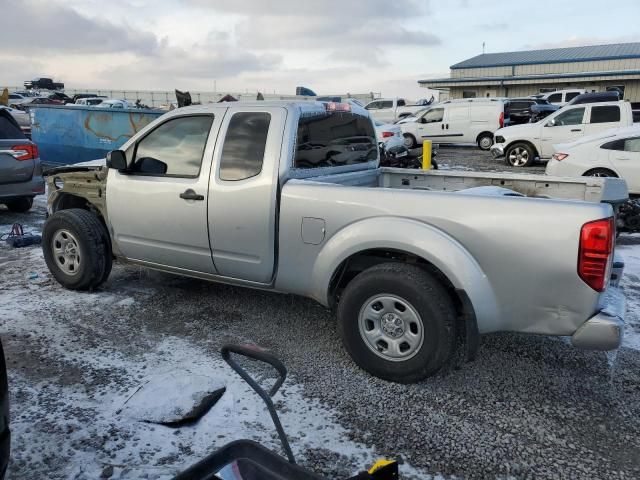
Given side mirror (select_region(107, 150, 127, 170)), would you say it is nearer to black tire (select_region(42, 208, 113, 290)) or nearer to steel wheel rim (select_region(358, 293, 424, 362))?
black tire (select_region(42, 208, 113, 290))

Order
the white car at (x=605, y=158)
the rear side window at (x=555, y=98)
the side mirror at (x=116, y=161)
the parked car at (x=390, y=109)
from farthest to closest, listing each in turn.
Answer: the rear side window at (x=555, y=98) → the parked car at (x=390, y=109) → the white car at (x=605, y=158) → the side mirror at (x=116, y=161)

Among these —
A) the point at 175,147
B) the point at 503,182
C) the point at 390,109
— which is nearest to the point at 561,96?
the point at 390,109

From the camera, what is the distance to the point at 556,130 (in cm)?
1509

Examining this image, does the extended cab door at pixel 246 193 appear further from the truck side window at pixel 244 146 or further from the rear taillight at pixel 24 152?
the rear taillight at pixel 24 152

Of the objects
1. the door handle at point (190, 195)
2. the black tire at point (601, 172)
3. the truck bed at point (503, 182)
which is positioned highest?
the truck bed at point (503, 182)

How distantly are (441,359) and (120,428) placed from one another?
188cm

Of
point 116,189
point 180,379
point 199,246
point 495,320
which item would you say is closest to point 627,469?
point 495,320

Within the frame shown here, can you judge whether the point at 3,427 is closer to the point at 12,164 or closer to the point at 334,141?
the point at 334,141

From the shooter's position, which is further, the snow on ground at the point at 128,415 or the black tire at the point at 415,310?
the black tire at the point at 415,310

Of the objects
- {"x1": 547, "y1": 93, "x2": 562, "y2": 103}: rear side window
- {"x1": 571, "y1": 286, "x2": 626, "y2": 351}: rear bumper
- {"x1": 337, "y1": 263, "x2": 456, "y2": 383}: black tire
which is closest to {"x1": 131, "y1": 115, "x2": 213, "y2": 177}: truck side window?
{"x1": 337, "y1": 263, "x2": 456, "y2": 383}: black tire

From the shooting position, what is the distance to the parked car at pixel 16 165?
770 centimetres

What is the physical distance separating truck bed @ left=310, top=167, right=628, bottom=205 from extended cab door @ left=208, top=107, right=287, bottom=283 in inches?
16.9

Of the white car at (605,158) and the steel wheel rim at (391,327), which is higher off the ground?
the white car at (605,158)

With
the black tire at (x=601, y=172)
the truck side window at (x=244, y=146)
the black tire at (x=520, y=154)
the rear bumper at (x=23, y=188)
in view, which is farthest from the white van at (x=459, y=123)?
the truck side window at (x=244, y=146)
